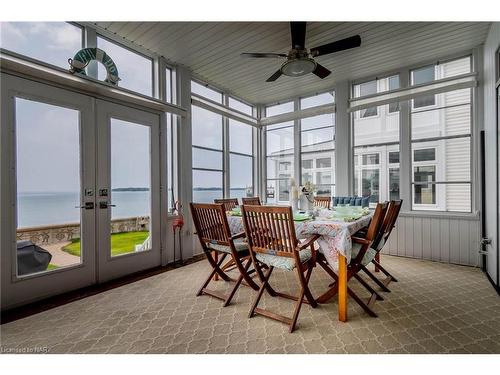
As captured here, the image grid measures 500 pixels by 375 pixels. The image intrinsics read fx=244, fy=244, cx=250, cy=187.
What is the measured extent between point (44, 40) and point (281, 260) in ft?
11.2

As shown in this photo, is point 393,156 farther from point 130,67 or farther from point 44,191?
point 44,191

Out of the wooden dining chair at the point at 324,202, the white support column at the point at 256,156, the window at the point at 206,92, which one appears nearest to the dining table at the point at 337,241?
the wooden dining chair at the point at 324,202

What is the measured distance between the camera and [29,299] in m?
2.44

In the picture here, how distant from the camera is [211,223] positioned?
2.48 metres

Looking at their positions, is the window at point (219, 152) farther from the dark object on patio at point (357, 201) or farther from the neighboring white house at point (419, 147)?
the dark object on patio at point (357, 201)

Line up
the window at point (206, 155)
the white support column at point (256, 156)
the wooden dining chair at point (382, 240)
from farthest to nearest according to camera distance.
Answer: the white support column at point (256, 156)
the window at point (206, 155)
the wooden dining chair at point (382, 240)

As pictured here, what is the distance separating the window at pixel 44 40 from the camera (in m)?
2.42

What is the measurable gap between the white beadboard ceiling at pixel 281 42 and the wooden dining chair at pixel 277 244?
237 centimetres

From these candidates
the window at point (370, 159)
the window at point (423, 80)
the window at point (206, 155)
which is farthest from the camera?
the window at point (206, 155)

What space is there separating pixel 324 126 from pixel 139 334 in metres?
A: 4.64

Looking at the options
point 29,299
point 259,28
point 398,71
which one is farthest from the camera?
point 398,71
